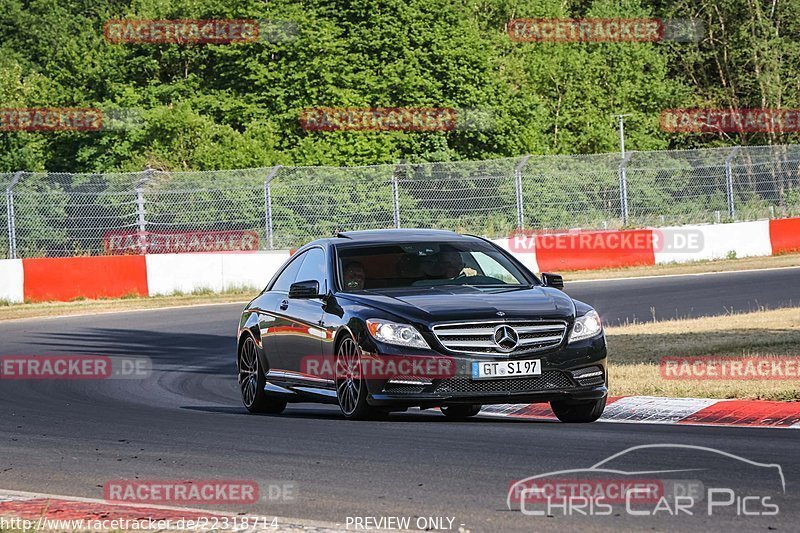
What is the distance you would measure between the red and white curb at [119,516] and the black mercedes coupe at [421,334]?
3227mm

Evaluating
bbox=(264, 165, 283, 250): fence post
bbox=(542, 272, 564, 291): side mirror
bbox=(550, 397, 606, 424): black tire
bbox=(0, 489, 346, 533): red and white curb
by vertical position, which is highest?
bbox=(264, 165, 283, 250): fence post

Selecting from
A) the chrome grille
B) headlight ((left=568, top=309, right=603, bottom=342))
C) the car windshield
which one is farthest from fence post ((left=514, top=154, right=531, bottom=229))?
the chrome grille

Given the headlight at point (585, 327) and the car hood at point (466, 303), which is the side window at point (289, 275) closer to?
the car hood at point (466, 303)

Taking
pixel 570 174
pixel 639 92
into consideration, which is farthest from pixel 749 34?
pixel 570 174

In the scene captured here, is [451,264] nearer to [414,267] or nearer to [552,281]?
[414,267]

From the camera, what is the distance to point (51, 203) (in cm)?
2891

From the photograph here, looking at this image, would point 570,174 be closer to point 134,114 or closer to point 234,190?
point 234,190

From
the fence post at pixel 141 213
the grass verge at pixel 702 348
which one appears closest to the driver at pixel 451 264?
the grass verge at pixel 702 348

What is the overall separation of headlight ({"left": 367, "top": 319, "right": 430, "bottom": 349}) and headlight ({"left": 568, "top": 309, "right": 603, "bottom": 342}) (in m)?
1.06

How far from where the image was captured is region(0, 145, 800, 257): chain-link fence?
28.9 m

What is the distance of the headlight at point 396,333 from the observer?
10312 mm

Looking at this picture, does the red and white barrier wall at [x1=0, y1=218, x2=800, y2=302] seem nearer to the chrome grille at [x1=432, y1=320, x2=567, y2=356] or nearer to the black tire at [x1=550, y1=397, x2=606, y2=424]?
the black tire at [x1=550, y1=397, x2=606, y2=424]

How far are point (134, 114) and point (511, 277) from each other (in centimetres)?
4673

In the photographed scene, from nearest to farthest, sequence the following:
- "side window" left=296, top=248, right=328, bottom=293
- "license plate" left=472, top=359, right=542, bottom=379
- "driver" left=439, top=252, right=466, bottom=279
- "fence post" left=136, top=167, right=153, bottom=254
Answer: "license plate" left=472, top=359, right=542, bottom=379 < "driver" left=439, top=252, right=466, bottom=279 < "side window" left=296, top=248, right=328, bottom=293 < "fence post" left=136, top=167, right=153, bottom=254
